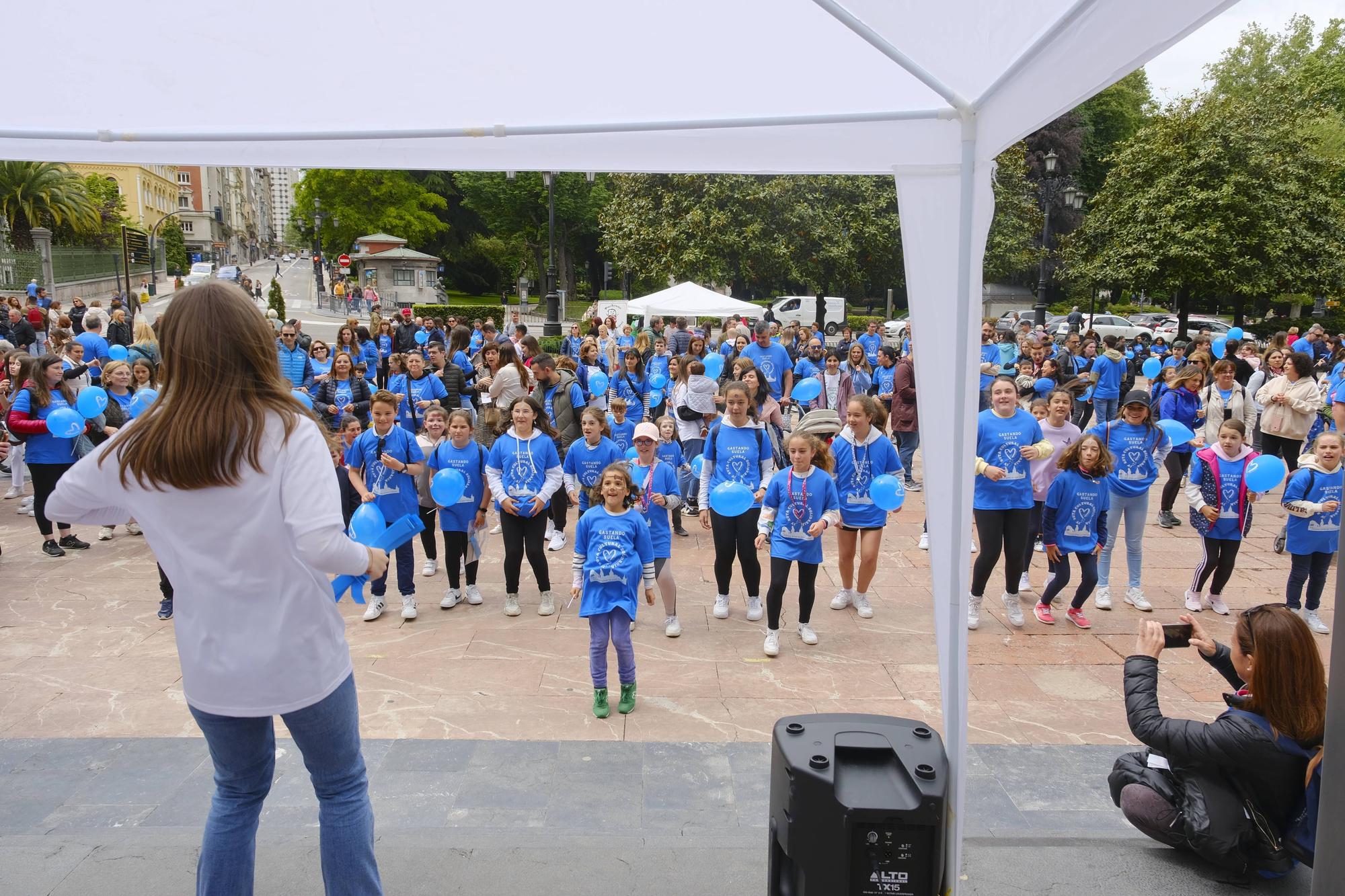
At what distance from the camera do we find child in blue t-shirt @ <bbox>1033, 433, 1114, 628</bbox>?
6.51 metres

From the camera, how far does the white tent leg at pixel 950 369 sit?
8.55ft

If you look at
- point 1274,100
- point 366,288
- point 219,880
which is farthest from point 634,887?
point 366,288

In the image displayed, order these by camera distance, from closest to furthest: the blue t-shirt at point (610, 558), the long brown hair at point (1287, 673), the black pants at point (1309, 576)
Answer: the long brown hair at point (1287, 673), the blue t-shirt at point (610, 558), the black pants at point (1309, 576)

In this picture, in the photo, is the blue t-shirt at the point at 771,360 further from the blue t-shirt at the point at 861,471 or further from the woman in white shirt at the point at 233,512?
the woman in white shirt at the point at 233,512

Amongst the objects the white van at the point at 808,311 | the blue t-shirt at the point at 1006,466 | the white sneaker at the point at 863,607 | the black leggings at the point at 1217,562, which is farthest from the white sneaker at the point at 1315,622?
the white van at the point at 808,311

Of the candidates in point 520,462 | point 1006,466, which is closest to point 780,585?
point 1006,466

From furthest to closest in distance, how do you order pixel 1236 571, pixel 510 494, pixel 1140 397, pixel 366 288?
pixel 366 288 < pixel 1236 571 < pixel 1140 397 < pixel 510 494

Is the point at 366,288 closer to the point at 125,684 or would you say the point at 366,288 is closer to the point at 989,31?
the point at 125,684

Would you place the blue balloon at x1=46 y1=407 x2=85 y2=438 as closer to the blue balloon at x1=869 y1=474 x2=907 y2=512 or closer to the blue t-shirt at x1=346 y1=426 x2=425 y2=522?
the blue t-shirt at x1=346 y1=426 x2=425 y2=522

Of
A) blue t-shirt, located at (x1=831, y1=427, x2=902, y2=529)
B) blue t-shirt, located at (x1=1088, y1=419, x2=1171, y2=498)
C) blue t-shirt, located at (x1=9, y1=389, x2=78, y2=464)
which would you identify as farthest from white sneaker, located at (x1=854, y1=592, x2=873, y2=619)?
blue t-shirt, located at (x1=9, y1=389, x2=78, y2=464)

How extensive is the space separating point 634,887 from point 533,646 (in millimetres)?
3114

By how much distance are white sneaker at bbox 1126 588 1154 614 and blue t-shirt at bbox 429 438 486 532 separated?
16.9ft

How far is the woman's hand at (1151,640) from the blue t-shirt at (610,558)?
2523mm

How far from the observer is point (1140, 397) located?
23.8 ft
